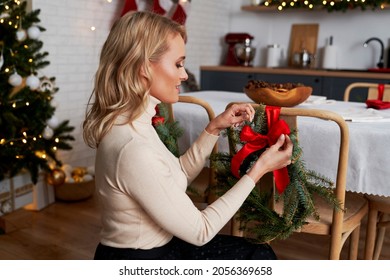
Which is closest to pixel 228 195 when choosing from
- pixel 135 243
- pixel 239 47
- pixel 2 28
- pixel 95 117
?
pixel 135 243

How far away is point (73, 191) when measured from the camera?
318 cm

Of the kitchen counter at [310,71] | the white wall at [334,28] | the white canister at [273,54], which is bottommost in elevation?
the kitchen counter at [310,71]

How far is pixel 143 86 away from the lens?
120 centimetres

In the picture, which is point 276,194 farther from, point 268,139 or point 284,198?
point 268,139

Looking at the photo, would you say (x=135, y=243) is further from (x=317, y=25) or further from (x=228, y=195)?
(x=317, y=25)

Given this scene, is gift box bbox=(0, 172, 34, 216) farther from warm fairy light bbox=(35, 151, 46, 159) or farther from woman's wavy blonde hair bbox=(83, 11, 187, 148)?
woman's wavy blonde hair bbox=(83, 11, 187, 148)

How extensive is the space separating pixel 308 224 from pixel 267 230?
0.21 metres

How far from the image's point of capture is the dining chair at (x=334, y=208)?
1462 mm

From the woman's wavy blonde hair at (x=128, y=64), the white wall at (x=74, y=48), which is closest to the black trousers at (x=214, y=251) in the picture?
the woman's wavy blonde hair at (x=128, y=64)

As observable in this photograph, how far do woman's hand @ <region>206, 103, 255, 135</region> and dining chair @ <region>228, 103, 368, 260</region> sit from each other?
0.19 ft

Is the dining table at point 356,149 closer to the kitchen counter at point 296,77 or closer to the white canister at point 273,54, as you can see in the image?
the kitchen counter at point 296,77

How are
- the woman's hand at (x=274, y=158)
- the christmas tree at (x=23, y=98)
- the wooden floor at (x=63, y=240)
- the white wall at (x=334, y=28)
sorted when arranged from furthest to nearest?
the white wall at (x=334, y=28) → the christmas tree at (x=23, y=98) → the wooden floor at (x=63, y=240) → the woman's hand at (x=274, y=158)

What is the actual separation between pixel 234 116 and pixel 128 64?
17.5 inches

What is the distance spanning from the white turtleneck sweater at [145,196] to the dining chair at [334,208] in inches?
13.4
